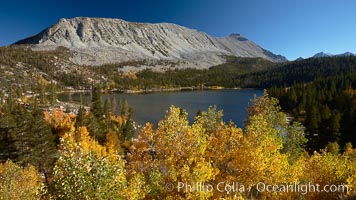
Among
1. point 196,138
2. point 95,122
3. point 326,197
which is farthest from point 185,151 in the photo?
point 95,122

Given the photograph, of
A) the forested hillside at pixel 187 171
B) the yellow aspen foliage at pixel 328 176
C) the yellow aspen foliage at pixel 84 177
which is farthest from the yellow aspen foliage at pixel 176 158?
the yellow aspen foliage at pixel 328 176

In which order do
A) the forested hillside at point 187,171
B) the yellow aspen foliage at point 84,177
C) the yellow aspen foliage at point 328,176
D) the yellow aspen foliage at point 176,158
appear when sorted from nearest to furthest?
the yellow aspen foliage at point 84,177, the forested hillside at point 187,171, the yellow aspen foliage at point 176,158, the yellow aspen foliage at point 328,176

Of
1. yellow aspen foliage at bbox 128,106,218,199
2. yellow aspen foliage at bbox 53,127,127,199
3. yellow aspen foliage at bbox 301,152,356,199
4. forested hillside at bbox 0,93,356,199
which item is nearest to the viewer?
yellow aspen foliage at bbox 53,127,127,199

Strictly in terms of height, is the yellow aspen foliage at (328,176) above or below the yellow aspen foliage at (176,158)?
below

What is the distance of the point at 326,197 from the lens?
24.8 metres

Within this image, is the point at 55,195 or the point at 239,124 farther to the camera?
the point at 239,124

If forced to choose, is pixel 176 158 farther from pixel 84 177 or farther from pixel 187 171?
pixel 84 177

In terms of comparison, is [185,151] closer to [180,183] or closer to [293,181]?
[180,183]

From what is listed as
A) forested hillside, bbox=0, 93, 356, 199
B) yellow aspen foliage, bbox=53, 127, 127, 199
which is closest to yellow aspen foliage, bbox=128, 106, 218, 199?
forested hillside, bbox=0, 93, 356, 199

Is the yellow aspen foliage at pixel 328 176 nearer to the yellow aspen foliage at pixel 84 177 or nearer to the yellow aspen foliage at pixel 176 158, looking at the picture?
the yellow aspen foliage at pixel 176 158

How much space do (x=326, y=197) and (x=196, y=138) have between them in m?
11.5

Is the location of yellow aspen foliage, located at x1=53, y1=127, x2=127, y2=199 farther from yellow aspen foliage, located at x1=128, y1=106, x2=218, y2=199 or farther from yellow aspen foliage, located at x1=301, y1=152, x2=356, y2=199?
yellow aspen foliage, located at x1=301, y1=152, x2=356, y2=199

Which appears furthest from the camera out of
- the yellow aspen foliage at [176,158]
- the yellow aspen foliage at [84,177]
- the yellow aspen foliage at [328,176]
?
the yellow aspen foliage at [328,176]

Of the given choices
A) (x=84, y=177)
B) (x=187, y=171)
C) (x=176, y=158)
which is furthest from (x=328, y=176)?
(x=84, y=177)
